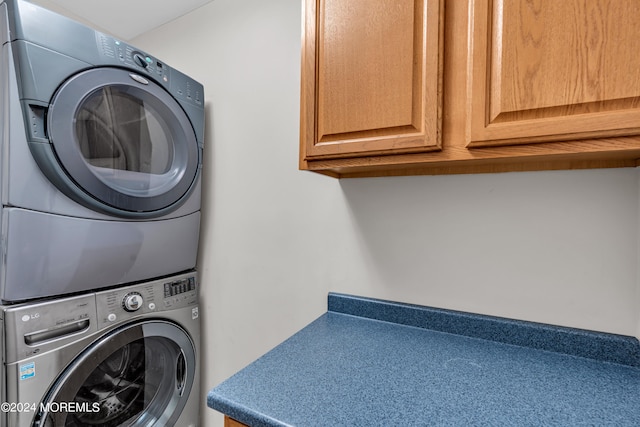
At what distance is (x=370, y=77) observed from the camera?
34.8 inches

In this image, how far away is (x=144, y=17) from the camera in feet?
5.80

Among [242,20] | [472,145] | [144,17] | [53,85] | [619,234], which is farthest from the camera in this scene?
[144,17]

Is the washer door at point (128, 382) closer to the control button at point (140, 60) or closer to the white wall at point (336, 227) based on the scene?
the white wall at point (336, 227)

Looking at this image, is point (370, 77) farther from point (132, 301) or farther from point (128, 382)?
point (128, 382)

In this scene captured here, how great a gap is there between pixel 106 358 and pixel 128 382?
0.20 m

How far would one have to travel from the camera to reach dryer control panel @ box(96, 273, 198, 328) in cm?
118

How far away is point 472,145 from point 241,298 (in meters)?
1.27

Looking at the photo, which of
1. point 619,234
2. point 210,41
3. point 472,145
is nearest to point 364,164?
point 472,145

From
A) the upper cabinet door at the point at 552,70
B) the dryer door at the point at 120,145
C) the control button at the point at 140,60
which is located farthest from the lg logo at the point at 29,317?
the upper cabinet door at the point at 552,70

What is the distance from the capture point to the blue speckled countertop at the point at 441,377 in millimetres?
655

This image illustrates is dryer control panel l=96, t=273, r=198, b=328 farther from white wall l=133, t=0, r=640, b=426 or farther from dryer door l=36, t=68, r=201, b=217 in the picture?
dryer door l=36, t=68, r=201, b=217

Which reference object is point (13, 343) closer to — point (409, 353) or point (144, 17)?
point (409, 353)

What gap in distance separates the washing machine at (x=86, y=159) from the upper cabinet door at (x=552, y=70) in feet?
4.10

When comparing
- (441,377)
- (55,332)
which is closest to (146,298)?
(55,332)
